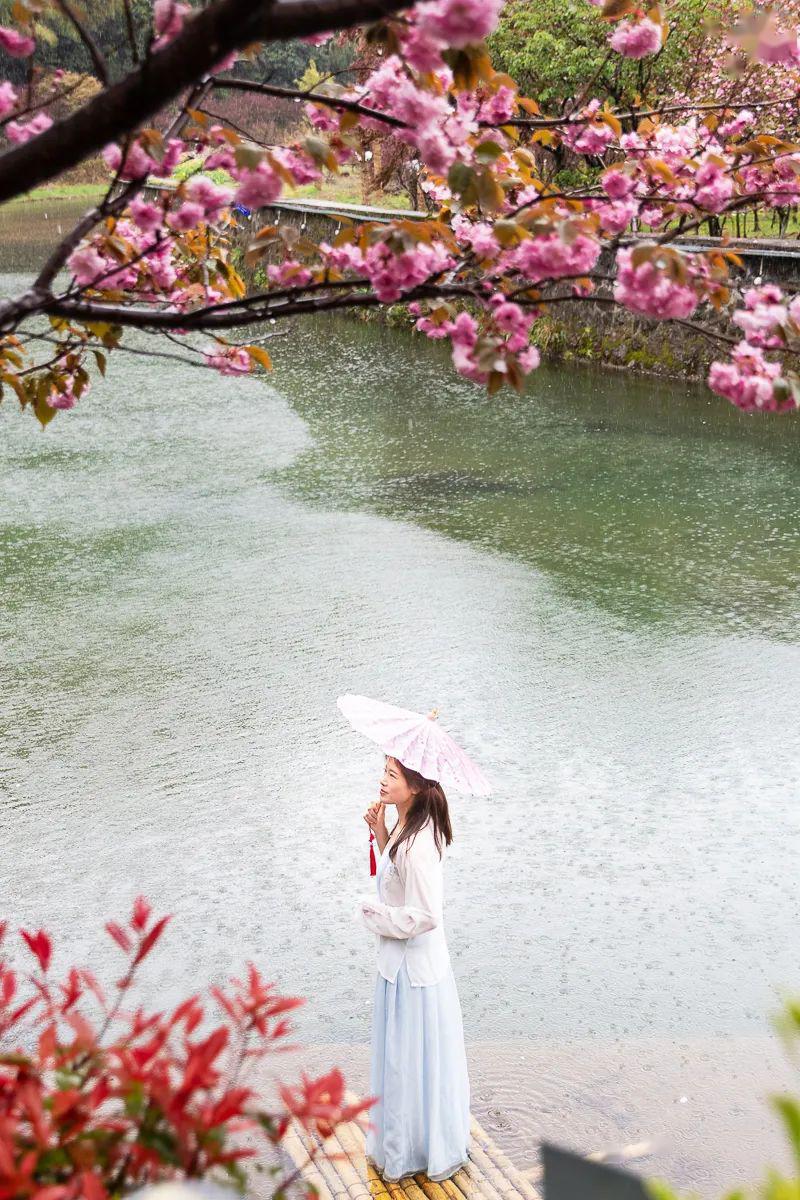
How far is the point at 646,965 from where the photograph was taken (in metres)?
4.29

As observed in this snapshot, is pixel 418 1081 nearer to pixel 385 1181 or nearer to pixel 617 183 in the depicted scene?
pixel 385 1181

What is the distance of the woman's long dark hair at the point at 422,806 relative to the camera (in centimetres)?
324

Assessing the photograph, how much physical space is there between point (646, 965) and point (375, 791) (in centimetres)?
152

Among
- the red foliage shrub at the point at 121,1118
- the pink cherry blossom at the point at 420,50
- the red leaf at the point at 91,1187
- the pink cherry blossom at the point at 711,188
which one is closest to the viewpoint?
the red leaf at the point at 91,1187

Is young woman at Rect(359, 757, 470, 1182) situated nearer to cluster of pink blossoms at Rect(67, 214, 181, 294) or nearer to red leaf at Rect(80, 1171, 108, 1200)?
cluster of pink blossoms at Rect(67, 214, 181, 294)

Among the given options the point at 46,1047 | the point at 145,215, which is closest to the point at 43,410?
the point at 145,215

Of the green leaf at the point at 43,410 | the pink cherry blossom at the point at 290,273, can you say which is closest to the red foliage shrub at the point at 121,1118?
the green leaf at the point at 43,410

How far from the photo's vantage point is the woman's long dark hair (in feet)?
10.6

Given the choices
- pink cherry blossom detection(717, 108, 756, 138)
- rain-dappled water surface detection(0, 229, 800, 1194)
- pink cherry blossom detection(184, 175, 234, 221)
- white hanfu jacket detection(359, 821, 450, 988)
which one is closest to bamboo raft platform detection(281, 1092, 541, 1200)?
rain-dappled water surface detection(0, 229, 800, 1194)

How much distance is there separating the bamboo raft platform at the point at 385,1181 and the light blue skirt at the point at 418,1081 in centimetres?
4

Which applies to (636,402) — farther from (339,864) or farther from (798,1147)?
(798,1147)

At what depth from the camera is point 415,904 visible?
3.19m

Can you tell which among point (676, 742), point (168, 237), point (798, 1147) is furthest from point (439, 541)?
point (798, 1147)

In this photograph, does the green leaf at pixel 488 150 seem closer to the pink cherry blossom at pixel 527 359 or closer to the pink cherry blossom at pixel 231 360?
the pink cherry blossom at pixel 527 359
